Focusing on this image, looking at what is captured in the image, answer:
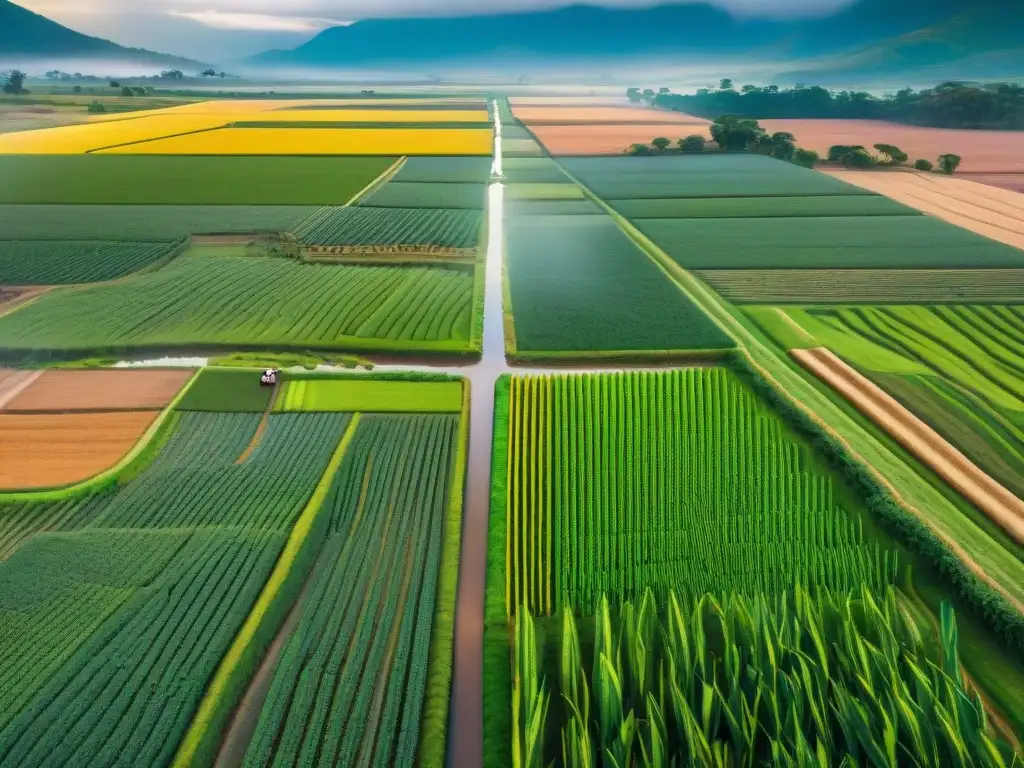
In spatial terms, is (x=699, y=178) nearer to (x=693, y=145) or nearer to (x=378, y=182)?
(x=693, y=145)

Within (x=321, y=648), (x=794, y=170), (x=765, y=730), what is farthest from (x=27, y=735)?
(x=794, y=170)

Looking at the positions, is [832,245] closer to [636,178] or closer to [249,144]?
[636,178]

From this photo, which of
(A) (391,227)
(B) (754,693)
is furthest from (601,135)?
(B) (754,693)

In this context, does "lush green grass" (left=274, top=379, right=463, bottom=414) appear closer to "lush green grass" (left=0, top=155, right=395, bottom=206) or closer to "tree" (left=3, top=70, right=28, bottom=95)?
"lush green grass" (left=0, top=155, right=395, bottom=206)

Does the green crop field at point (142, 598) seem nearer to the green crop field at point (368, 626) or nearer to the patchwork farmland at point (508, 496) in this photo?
the patchwork farmland at point (508, 496)

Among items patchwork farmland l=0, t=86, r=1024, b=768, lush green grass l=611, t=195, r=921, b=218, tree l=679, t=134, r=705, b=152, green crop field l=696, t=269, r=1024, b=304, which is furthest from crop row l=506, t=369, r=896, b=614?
tree l=679, t=134, r=705, b=152
